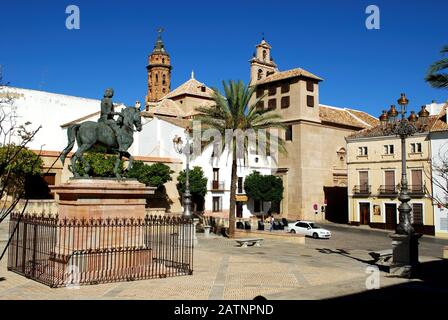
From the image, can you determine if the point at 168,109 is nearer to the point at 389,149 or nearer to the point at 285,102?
the point at 285,102

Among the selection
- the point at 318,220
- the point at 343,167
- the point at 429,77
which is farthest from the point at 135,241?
the point at 343,167

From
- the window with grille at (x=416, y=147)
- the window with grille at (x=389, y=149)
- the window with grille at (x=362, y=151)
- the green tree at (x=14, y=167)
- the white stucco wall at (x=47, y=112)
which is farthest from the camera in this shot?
the white stucco wall at (x=47, y=112)

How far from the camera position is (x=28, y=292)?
9.51 metres

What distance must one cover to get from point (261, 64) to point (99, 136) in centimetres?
4154

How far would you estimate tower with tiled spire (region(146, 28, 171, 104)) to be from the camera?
72188 millimetres

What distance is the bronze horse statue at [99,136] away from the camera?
11711mm

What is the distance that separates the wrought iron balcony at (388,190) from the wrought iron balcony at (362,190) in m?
1.12

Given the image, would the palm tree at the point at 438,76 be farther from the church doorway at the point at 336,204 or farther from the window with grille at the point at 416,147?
the church doorway at the point at 336,204

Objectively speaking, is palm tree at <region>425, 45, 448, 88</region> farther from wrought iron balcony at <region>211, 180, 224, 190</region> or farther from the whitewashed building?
wrought iron balcony at <region>211, 180, 224, 190</region>

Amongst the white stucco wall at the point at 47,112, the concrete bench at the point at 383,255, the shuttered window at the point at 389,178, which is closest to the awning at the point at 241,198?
the shuttered window at the point at 389,178

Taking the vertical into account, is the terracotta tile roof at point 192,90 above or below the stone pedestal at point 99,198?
above

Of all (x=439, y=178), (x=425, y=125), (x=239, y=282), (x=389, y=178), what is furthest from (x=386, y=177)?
(x=239, y=282)

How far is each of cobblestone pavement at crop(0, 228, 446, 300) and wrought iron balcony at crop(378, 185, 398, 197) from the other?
868 inches

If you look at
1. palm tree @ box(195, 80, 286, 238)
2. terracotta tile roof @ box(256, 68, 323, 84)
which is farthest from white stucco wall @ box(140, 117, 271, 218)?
palm tree @ box(195, 80, 286, 238)
